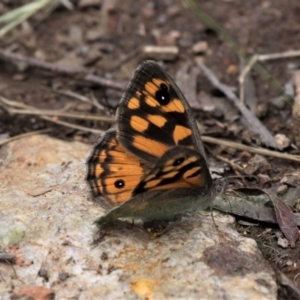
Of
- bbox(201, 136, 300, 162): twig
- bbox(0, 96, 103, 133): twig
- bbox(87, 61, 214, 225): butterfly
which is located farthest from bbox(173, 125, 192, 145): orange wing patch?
bbox(0, 96, 103, 133): twig

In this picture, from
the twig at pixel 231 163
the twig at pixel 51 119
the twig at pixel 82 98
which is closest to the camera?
the twig at pixel 231 163

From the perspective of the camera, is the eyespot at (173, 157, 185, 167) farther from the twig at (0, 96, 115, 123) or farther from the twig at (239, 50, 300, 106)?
the twig at (239, 50, 300, 106)

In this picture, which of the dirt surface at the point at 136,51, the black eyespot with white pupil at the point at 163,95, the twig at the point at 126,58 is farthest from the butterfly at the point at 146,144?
the twig at the point at 126,58

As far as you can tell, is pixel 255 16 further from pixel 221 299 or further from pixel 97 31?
pixel 221 299

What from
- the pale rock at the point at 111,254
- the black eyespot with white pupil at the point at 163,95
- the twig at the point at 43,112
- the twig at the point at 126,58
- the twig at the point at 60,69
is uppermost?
the black eyespot with white pupil at the point at 163,95

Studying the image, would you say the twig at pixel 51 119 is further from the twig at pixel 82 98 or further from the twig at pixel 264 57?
the twig at pixel 264 57

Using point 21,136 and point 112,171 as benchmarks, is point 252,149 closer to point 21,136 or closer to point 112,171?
point 112,171

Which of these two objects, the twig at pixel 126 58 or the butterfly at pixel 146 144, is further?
the twig at pixel 126 58
